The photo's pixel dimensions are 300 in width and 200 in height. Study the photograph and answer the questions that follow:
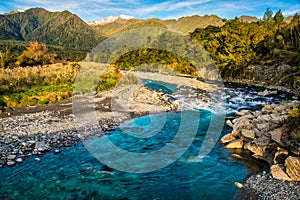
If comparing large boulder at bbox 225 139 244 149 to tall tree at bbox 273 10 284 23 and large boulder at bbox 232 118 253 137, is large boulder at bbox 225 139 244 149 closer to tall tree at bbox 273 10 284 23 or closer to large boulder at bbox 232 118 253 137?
large boulder at bbox 232 118 253 137

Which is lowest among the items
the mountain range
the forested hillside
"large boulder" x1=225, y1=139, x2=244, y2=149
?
"large boulder" x1=225, y1=139, x2=244, y2=149

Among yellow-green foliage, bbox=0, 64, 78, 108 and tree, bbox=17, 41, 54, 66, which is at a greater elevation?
tree, bbox=17, 41, 54, 66

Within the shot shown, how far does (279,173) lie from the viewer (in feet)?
23.3

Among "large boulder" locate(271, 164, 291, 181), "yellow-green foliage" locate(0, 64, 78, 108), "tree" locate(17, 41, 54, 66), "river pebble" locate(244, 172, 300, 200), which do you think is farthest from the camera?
"tree" locate(17, 41, 54, 66)

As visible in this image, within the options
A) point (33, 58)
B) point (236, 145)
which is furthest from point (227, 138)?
point (33, 58)

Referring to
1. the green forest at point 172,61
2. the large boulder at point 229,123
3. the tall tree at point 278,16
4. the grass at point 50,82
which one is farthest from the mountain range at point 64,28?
the large boulder at point 229,123

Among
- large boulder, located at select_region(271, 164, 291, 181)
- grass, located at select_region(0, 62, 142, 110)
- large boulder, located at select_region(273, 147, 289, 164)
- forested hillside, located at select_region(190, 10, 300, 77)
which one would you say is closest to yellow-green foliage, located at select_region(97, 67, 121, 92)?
grass, located at select_region(0, 62, 142, 110)

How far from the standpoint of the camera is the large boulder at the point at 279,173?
274 inches

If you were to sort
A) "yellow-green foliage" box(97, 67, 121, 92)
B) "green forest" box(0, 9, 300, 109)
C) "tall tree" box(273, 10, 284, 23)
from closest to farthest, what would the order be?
"green forest" box(0, 9, 300, 109) < "yellow-green foliage" box(97, 67, 121, 92) < "tall tree" box(273, 10, 284, 23)

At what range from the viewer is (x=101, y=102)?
16125 millimetres

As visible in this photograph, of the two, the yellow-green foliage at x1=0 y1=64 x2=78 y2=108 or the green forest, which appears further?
the green forest

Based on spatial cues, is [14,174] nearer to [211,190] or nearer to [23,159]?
[23,159]

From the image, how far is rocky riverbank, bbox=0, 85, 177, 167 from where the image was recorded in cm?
912

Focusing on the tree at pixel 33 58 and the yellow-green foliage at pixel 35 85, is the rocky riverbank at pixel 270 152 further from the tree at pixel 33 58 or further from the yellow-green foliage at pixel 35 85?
the tree at pixel 33 58
